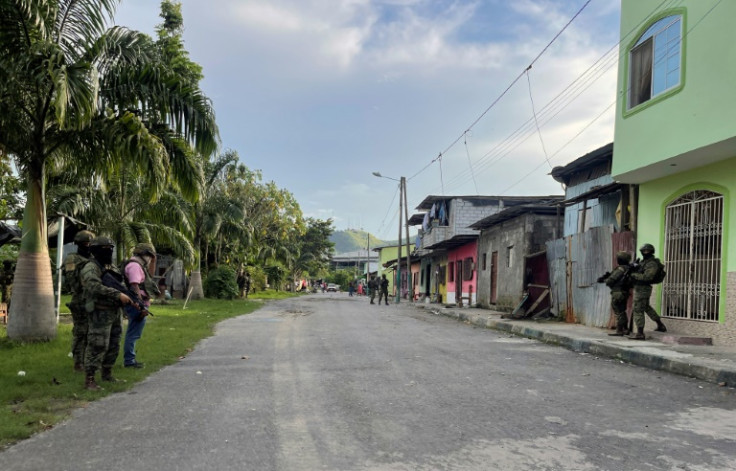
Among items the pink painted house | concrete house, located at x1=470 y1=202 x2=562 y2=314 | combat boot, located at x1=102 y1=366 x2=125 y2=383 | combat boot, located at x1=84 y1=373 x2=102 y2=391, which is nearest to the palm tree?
combat boot, located at x1=102 y1=366 x2=125 y2=383

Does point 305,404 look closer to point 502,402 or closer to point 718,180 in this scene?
point 502,402

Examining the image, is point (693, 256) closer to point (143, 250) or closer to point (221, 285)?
point (143, 250)

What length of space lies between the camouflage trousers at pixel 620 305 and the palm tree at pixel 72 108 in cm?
787

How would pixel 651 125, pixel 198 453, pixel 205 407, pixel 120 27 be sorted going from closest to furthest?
pixel 198 453 < pixel 205 407 < pixel 120 27 < pixel 651 125

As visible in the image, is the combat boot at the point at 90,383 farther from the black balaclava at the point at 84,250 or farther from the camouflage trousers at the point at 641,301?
the camouflage trousers at the point at 641,301

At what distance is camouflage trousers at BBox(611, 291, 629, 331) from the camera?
10.2 metres

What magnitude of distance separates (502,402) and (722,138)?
6.25 m

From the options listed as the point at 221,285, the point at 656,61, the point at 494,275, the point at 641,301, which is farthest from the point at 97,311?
the point at 221,285

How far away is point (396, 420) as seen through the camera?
4473 millimetres

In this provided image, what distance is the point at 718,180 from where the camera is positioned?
9.72 meters

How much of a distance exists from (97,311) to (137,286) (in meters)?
0.94

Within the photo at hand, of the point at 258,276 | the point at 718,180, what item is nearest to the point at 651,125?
the point at 718,180

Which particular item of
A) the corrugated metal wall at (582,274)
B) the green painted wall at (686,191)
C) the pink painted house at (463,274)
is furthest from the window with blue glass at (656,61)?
the pink painted house at (463,274)

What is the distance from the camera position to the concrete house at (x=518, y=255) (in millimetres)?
17312
